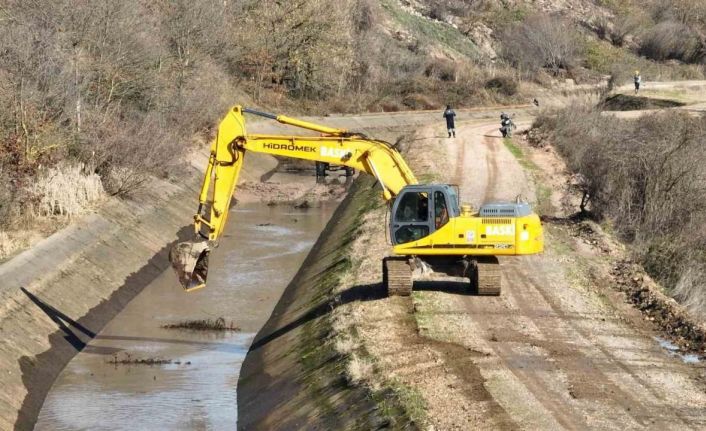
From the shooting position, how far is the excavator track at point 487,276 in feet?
89.0

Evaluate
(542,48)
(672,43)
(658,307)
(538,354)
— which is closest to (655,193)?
(658,307)

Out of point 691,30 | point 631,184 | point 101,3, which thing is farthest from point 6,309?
point 691,30

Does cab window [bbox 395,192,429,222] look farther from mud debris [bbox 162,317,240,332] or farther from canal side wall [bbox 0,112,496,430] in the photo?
mud debris [bbox 162,317,240,332]

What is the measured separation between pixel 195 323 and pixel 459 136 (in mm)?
34531

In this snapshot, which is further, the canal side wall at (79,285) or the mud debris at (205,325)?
the mud debris at (205,325)

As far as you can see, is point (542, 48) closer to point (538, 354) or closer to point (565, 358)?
point (538, 354)

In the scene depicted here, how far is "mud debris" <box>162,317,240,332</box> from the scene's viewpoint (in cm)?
3117

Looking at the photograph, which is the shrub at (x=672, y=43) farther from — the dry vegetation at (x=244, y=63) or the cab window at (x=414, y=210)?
A: the cab window at (x=414, y=210)

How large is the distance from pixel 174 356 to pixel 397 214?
6.85 m

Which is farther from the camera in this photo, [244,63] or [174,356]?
[244,63]

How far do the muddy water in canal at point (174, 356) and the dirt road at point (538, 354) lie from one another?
3.86 metres

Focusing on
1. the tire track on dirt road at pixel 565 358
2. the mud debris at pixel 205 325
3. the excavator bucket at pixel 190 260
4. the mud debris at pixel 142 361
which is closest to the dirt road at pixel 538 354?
the tire track on dirt road at pixel 565 358

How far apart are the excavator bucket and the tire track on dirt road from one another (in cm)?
554

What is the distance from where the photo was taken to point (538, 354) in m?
22.8
